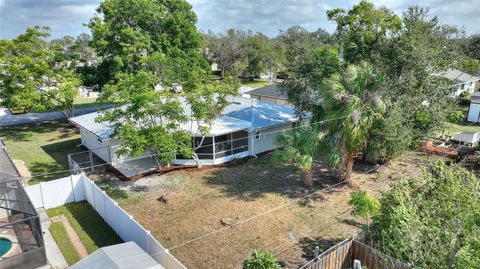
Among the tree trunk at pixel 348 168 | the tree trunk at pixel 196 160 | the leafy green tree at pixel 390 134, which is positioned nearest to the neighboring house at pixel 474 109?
the leafy green tree at pixel 390 134

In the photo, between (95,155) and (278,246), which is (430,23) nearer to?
(278,246)

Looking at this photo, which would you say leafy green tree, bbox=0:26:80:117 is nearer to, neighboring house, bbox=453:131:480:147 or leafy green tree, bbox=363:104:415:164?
leafy green tree, bbox=363:104:415:164

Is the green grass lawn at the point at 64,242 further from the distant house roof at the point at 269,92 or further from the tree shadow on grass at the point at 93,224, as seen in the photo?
the distant house roof at the point at 269,92

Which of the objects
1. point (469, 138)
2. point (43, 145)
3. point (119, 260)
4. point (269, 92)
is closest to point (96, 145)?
point (43, 145)

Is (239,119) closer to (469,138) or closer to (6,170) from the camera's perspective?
(6,170)

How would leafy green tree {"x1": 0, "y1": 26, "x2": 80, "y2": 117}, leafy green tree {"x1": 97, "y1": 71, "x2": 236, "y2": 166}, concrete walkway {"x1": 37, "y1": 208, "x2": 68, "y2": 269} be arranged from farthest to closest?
leafy green tree {"x1": 0, "y1": 26, "x2": 80, "y2": 117}
leafy green tree {"x1": 97, "y1": 71, "x2": 236, "y2": 166}
concrete walkway {"x1": 37, "y1": 208, "x2": 68, "y2": 269}

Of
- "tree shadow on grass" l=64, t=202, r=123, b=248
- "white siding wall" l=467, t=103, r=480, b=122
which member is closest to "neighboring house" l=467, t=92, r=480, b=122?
"white siding wall" l=467, t=103, r=480, b=122
